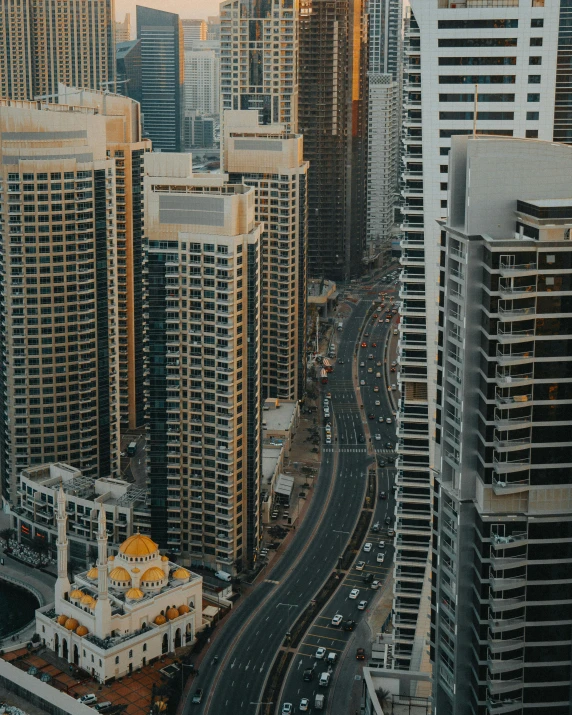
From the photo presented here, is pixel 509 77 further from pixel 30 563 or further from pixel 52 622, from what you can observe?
pixel 30 563

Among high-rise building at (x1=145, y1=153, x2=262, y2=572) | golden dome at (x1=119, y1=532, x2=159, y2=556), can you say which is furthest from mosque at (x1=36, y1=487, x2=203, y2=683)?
high-rise building at (x1=145, y1=153, x2=262, y2=572)

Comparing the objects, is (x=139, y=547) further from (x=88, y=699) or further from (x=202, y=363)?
(x=202, y=363)

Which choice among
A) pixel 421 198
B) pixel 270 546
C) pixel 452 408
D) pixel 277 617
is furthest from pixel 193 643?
pixel 452 408

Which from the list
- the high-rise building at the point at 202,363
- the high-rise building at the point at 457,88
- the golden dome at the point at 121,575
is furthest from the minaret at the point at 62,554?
the high-rise building at the point at 457,88

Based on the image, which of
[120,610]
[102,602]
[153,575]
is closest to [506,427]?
[102,602]

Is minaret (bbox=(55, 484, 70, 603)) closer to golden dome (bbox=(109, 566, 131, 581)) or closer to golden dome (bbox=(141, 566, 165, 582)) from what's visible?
golden dome (bbox=(109, 566, 131, 581))

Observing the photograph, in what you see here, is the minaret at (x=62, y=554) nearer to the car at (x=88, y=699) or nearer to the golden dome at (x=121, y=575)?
the golden dome at (x=121, y=575)
